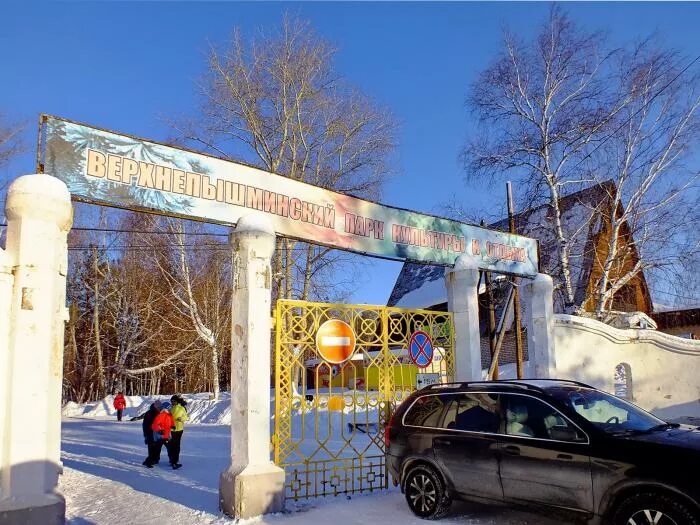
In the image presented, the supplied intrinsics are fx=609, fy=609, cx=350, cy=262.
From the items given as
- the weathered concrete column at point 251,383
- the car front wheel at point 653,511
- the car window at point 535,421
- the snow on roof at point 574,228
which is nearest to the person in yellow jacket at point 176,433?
the weathered concrete column at point 251,383

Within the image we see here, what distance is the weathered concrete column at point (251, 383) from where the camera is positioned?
7457 mm

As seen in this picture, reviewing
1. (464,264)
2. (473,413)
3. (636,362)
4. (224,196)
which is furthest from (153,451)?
(636,362)

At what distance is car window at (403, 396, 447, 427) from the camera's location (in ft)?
24.8

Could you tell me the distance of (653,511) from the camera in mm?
5375

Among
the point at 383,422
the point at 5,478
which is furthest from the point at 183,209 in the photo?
the point at 383,422

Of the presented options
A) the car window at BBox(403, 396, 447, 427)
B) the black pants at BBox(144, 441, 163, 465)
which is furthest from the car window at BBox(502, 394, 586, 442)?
the black pants at BBox(144, 441, 163, 465)

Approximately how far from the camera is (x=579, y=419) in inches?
243

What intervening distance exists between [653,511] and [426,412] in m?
2.90

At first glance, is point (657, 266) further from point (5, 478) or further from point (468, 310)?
point (5, 478)

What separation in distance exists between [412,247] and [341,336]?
2905 mm

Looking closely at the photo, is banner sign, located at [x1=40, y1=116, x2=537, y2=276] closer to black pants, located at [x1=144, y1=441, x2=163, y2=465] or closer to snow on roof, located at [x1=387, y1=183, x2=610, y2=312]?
black pants, located at [x1=144, y1=441, x2=163, y2=465]

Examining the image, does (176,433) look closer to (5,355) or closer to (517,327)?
(5,355)

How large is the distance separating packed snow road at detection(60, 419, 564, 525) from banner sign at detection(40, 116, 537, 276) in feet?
12.8

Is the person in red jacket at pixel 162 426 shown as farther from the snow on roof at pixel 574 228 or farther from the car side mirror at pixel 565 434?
the car side mirror at pixel 565 434
